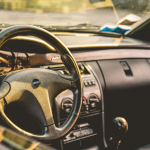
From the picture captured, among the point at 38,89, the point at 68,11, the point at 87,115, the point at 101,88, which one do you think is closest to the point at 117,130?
the point at 87,115

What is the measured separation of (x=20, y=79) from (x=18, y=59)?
1.85 feet

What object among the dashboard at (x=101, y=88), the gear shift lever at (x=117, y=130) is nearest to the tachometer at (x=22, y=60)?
the dashboard at (x=101, y=88)

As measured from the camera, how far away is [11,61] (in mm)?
1765

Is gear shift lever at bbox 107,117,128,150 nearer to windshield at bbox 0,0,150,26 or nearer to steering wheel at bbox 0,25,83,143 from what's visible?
steering wheel at bbox 0,25,83,143

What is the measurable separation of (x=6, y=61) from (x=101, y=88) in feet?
2.85

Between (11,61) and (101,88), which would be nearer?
(11,61)

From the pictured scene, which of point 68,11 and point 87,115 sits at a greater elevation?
point 68,11

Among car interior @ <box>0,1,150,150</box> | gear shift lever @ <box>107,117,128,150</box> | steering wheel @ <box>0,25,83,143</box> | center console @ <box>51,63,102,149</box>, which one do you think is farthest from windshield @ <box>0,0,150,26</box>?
gear shift lever @ <box>107,117,128,150</box>

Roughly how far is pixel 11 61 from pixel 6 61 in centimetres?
4

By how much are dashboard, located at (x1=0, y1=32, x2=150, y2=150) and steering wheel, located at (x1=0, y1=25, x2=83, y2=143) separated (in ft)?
0.78

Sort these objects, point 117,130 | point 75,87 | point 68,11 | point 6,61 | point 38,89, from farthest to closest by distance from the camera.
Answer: point 68,11, point 117,130, point 6,61, point 75,87, point 38,89

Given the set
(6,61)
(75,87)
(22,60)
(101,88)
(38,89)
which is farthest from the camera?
(101,88)

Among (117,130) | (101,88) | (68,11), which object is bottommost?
(117,130)

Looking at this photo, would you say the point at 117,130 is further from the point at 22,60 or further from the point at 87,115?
the point at 22,60
